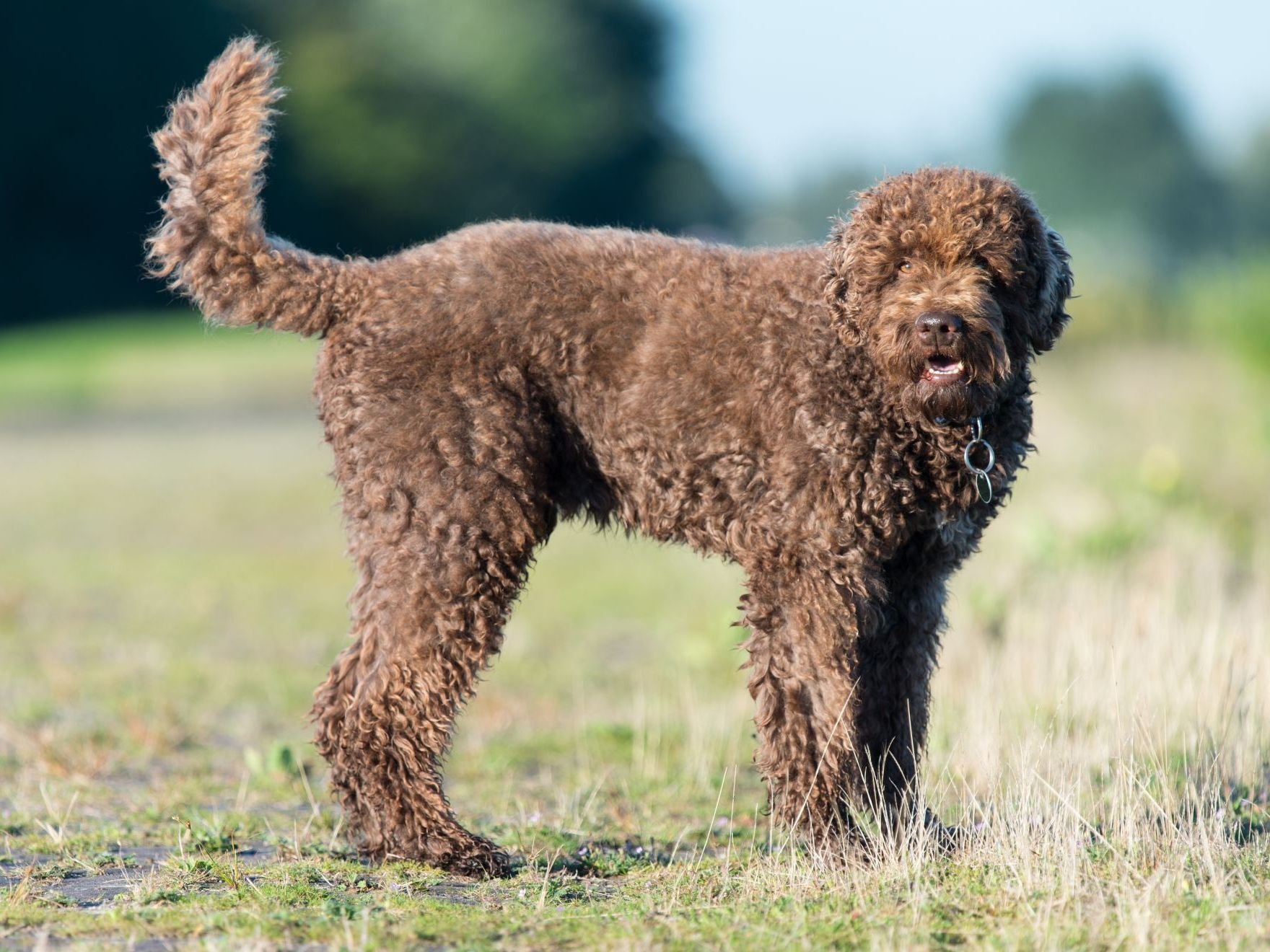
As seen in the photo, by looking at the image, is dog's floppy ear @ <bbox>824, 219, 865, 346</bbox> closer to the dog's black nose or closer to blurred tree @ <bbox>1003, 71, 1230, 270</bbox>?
the dog's black nose

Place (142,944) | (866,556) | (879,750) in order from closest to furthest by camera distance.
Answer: (142,944) < (866,556) < (879,750)

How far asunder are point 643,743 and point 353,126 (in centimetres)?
5098

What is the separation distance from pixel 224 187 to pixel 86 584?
7.32 metres

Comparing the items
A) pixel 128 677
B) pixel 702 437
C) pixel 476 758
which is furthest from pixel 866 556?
pixel 128 677

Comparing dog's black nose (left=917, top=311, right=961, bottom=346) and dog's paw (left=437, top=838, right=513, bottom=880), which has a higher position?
dog's black nose (left=917, top=311, right=961, bottom=346)

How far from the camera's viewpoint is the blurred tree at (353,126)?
47.5 meters

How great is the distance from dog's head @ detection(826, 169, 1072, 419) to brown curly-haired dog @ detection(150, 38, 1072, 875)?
0.5 inches

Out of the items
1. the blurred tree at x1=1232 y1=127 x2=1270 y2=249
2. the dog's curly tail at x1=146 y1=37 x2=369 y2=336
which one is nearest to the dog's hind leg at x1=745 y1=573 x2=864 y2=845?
the dog's curly tail at x1=146 y1=37 x2=369 y2=336

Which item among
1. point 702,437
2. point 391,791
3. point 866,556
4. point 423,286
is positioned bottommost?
point 391,791

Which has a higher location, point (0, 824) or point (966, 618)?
point (966, 618)

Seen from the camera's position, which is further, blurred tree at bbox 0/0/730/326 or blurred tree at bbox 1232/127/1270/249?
blurred tree at bbox 1232/127/1270/249

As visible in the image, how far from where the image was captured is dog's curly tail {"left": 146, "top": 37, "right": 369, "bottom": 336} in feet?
18.7

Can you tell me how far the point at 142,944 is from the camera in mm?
4543

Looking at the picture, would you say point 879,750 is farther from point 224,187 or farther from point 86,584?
point 86,584
